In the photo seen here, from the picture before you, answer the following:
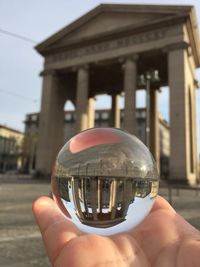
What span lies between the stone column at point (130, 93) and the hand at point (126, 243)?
1365 inches

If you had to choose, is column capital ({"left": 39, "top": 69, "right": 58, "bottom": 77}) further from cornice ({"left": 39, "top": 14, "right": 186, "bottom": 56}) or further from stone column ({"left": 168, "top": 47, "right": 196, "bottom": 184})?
stone column ({"left": 168, "top": 47, "right": 196, "bottom": 184})

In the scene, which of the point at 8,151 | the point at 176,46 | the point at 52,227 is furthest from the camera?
the point at 8,151

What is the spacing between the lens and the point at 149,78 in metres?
23.6

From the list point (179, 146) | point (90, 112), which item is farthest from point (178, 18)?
point (90, 112)

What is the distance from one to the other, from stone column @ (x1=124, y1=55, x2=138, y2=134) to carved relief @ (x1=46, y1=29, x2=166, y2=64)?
204 cm

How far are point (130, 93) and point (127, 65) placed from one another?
366 centimetres

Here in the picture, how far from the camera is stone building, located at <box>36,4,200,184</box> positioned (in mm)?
34719

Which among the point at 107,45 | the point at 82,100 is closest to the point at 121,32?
the point at 107,45

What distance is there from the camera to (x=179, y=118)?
1334 inches

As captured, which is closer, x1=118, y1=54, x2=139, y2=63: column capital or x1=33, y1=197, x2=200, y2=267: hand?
x1=33, y1=197, x2=200, y2=267: hand

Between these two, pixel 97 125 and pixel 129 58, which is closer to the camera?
pixel 129 58

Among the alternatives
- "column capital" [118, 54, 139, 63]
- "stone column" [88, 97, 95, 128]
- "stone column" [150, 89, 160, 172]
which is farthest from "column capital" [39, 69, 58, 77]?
"stone column" [150, 89, 160, 172]

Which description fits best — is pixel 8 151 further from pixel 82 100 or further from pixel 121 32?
pixel 121 32

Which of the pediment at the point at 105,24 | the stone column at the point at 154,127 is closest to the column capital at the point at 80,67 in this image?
the pediment at the point at 105,24
